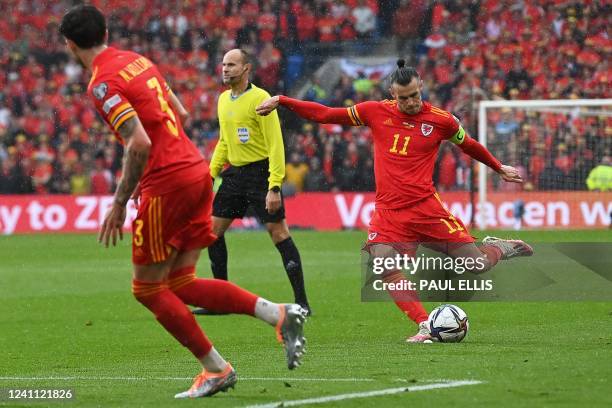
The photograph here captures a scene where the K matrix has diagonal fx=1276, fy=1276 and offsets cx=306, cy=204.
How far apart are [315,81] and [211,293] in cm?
2545

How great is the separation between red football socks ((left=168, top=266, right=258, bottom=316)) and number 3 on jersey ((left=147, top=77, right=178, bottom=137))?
774 millimetres

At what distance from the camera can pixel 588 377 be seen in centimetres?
719

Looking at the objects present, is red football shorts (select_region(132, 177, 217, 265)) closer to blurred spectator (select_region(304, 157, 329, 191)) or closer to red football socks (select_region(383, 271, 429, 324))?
red football socks (select_region(383, 271, 429, 324))

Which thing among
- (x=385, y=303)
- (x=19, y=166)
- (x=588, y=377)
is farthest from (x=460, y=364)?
(x=19, y=166)

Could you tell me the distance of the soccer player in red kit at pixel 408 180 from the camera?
9948 millimetres

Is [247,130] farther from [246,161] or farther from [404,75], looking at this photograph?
[404,75]

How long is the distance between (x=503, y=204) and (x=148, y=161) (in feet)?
65.7

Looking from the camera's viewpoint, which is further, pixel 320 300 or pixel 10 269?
pixel 10 269

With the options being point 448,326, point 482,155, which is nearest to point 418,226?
point 482,155

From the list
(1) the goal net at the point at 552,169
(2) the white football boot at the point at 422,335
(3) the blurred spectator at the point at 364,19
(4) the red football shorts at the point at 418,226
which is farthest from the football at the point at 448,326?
(3) the blurred spectator at the point at 364,19

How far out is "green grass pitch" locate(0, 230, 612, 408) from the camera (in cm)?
676

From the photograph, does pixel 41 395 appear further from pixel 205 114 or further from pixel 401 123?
pixel 205 114

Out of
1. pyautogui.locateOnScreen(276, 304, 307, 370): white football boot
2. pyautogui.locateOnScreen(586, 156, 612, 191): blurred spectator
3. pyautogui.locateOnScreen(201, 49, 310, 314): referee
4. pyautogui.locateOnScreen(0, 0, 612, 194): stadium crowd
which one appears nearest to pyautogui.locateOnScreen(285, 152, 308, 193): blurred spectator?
pyautogui.locateOnScreen(0, 0, 612, 194): stadium crowd

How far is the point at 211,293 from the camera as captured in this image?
6941 millimetres
